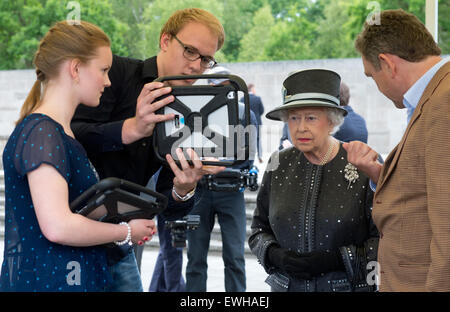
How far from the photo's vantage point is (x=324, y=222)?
7.11ft

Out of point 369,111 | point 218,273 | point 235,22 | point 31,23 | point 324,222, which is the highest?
point 235,22

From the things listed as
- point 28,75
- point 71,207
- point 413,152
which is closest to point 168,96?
point 71,207

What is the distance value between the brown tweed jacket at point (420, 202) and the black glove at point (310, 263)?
0.34m

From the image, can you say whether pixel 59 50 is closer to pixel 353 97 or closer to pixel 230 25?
pixel 353 97

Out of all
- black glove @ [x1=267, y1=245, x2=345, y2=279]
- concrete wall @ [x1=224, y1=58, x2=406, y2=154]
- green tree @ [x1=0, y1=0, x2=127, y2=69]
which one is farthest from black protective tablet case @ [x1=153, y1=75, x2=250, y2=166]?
green tree @ [x1=0, y1=0, x2=127, y2=69]

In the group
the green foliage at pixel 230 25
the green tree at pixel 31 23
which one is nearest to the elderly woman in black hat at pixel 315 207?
the green foliage at pixel 230 25

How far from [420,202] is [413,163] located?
11cm

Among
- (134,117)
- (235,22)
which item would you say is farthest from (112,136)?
(235,22)

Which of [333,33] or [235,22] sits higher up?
[235,22]

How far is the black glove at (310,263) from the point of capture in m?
2.10

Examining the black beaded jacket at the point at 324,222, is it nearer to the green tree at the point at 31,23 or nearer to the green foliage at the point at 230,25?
the green foliage at the point at 230,25

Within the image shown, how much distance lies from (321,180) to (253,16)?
15.8m

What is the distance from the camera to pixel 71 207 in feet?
5.01

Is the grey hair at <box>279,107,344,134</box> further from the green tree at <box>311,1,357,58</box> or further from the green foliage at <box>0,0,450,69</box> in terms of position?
the green tree at <box>311,1,357,58</box>
